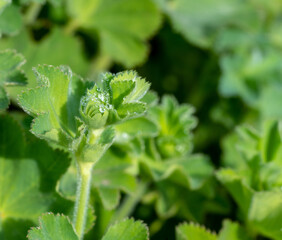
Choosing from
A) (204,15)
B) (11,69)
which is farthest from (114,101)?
(204,15)

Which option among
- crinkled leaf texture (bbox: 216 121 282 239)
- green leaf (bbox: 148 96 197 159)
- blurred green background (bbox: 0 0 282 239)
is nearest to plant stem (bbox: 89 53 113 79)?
blurred green background (bbox: 0 0 282 239)

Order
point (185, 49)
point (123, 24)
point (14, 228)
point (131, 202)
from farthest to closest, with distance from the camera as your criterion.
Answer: point (185, 49) → point (123, 24) → point (131, 202) → point (14, 228)

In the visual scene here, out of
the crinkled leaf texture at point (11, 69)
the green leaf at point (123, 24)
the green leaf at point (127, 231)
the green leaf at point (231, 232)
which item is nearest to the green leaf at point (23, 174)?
the crinkled leaf texture at point (11, 69)

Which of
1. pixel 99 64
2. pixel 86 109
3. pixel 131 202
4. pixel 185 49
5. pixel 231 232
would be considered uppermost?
pixel 86 109

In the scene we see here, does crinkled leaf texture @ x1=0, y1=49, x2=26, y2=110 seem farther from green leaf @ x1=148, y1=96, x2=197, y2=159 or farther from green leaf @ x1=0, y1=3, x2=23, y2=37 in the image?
green leaf @ x1=148, y1=96, x2=197, y2=159

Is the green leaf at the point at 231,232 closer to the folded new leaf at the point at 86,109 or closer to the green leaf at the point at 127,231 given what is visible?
the green leaf at the point at 127,231

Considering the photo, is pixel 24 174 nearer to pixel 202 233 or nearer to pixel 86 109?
pixel 86 109

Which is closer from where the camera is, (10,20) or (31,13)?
(10,20)
